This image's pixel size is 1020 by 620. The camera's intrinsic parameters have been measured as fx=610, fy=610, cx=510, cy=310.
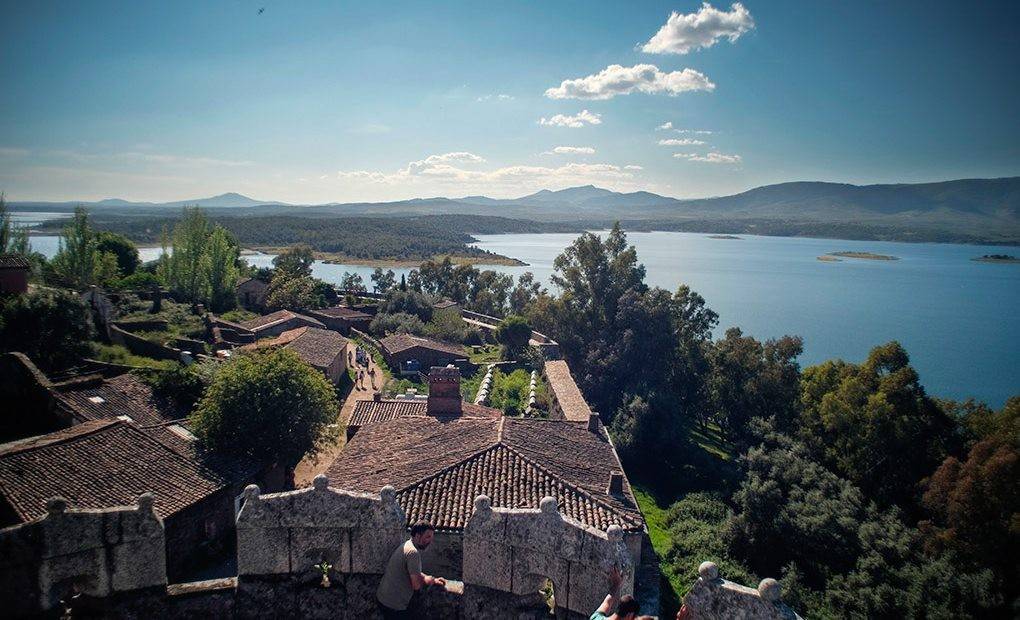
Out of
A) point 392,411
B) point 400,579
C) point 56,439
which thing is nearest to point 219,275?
point 392,411

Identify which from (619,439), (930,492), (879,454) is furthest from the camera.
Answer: (619,439)

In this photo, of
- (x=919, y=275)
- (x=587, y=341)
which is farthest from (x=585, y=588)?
(x=919, y=275)

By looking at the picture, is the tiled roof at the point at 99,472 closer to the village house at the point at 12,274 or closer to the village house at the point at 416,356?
the village house at the point at 12,274

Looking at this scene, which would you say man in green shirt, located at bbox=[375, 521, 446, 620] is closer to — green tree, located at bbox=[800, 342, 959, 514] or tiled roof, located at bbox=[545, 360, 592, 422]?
tiled roof, located at bbox=[545, 360, 592, 422]

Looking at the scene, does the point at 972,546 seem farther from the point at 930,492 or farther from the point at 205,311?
the point at 205,311

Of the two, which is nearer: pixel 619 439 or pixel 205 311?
pixel 619 439
